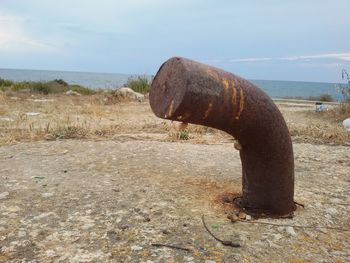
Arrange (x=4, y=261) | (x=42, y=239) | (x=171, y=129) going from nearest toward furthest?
1. (x=4, y=261)
2. (x=42, y=239)
3. (x=171, y=129)

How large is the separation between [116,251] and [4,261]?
0.53m

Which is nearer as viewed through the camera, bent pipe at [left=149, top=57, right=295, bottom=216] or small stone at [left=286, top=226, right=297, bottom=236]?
bent pipe at [left=149, top=57, right=295, bottom=216]

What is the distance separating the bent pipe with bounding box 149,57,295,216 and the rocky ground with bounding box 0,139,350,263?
18 cm

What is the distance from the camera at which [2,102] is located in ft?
29.5

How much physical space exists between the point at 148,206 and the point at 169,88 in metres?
0.82

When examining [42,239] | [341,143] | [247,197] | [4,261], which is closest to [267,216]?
[247,197]

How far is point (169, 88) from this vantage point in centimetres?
216

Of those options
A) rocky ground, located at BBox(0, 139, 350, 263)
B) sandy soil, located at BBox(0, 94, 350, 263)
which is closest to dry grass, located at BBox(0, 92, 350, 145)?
sandy soil, located at BBox(0, 94, 350, 263)

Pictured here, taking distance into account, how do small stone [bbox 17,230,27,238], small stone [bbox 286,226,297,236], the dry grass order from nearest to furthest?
small stone [bbox 17,230,27,238] → small stone [bbox 286,226,297,236] → the dry grass

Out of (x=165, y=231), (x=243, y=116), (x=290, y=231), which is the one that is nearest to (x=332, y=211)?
(x=290, y=231)

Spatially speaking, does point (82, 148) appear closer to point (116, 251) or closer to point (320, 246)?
point (116, 251)

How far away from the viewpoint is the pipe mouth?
6.76 feet

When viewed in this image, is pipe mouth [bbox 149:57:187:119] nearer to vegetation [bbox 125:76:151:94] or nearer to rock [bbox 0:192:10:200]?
rock [bbox 0:192:10:200]

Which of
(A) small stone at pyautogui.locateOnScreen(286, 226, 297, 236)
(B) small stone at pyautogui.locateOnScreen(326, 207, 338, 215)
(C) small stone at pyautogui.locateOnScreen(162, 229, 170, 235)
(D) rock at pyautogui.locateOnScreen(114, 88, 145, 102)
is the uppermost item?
(D) rock at pyautogui.locateOnScreen(114, 88, 145, 102)
